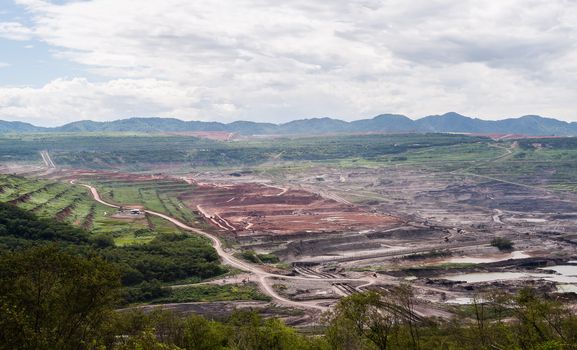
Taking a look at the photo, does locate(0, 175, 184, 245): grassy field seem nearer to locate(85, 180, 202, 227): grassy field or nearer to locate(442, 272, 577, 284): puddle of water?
locate(85, 180, 202, 227): grassy field

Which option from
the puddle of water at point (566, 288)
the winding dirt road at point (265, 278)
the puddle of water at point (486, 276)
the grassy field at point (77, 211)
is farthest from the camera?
the grassy field at point (77, 211)

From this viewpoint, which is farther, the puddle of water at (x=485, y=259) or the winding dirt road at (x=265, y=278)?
the puddle of water at (x=485, y=259)

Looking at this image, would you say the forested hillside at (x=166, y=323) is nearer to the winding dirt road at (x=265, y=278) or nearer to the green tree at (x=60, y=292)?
the green tree at (x=60, y=292)

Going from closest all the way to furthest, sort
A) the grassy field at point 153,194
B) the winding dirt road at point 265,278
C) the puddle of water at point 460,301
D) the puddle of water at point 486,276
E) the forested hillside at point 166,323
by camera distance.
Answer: the forested hillside at point 166,323 → the winding dirt road at point 265,278 → the puddle of water at point 460,301 → the puddle of water at point 486,276 → the grassy field at point 153,194

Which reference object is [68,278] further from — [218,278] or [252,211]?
[252,211]

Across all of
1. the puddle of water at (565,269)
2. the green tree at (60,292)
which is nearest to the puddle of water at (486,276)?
the puddle of water at (565,269)

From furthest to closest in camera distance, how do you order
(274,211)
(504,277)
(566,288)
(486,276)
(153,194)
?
(153,194) → (274,211) → (486,276) → (504,277) → (566,288)

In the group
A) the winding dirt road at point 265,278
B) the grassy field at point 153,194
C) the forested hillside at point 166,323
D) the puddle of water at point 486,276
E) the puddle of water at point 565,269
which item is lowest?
the puddle of water at point 486,276

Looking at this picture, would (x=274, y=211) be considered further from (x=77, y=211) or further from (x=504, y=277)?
(x=504, y=277)

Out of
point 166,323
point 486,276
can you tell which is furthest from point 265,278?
point 166,323

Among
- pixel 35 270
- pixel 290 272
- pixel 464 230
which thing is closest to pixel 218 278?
pixel 290 272

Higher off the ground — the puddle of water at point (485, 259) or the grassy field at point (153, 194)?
the grassy field at point (153, 194)
